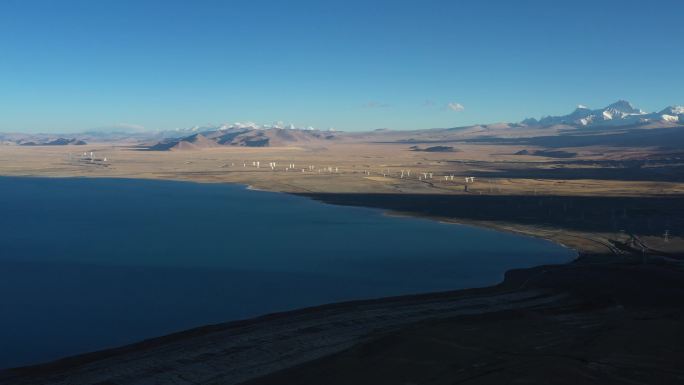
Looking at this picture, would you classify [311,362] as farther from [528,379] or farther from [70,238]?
[70,238]

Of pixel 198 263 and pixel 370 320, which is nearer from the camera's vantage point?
pixel 370 320

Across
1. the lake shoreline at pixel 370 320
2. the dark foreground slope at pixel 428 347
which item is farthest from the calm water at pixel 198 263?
the dark foreground slope at pixel 428 347

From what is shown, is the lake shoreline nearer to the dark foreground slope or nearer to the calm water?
the dark foreground slope

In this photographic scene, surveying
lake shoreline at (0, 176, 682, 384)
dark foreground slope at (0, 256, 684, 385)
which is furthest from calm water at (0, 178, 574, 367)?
dark foreground slope at (0, 256, 684, 385)

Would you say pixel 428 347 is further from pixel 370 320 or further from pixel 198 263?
pixel 198 263

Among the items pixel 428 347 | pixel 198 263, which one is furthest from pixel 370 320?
pixel 198 263

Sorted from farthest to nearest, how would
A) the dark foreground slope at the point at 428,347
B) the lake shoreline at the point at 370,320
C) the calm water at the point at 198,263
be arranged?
the calm water at the point at 198,263 < the lake shoreline at the point at 370,320 < the dark foreground slope at the point at 428,347

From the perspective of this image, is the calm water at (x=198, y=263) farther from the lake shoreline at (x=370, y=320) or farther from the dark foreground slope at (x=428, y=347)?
the dark foreground slope at (x=428, y=347)

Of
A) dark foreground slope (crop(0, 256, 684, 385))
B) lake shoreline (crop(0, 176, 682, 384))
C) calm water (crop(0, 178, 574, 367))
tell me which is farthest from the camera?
calm water (crop(0, 178, 574, 367))

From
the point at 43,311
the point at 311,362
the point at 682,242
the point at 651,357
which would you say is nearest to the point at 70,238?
the point at 43,311
